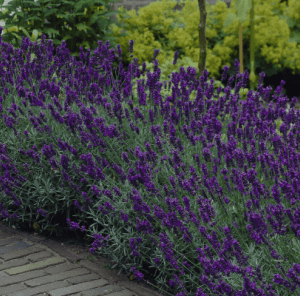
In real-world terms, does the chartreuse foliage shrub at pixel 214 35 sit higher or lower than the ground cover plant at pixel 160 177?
higher

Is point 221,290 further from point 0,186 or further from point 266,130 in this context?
point 0,186

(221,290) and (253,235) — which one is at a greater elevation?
(253,235)

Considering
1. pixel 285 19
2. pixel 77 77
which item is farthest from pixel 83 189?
pixel 285 19

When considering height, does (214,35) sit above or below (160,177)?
above

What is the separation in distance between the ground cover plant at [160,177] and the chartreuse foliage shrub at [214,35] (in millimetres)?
3244

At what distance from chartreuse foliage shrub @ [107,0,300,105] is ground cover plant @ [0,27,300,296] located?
3.24 meters

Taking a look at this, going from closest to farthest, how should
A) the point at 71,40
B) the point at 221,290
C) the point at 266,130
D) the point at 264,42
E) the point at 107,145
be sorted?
the point at 221,290 → the point at 266,130 → the point at 107,145 → the point at 71,40 → the point at 264,42

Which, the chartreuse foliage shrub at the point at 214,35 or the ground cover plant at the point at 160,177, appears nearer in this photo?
the ground cover plant at the point at 160,177

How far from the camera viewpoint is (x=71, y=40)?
700 centimetres

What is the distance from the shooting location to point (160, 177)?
3.38 m

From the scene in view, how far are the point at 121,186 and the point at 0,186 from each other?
3.51 feet

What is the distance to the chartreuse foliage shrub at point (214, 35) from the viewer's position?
7.64 metres

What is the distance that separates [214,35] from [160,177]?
516cm

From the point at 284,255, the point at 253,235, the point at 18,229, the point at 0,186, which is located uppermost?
the point at 253,235
